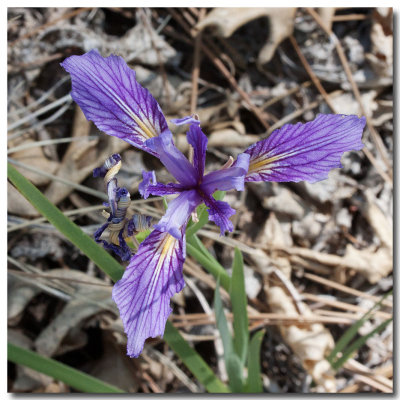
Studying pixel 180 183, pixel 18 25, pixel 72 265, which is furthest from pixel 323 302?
pixel 18 25

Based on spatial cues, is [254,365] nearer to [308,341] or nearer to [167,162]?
[308,341]

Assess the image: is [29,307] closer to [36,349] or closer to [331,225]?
[36,349]

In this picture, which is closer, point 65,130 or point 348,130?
point 348,130

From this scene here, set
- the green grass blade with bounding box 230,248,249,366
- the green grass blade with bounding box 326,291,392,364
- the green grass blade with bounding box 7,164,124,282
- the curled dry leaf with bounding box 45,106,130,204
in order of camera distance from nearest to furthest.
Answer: the green grass blade with bounding box 7,164,124,282, the green grass blade with bounding box 230,248,249,366, the green grass blade with bounding box 326,291,392,364, the curled dry leaf with bounding box 45,106,130,204

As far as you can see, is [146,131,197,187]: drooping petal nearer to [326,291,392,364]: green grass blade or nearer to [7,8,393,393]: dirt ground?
[7,8,393,393]: dirt ground

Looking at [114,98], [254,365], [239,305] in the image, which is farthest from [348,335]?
[114,98]

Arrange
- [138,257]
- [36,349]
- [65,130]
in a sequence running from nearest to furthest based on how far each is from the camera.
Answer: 1. [138,257]
2. [36,349]
3. [65,130]

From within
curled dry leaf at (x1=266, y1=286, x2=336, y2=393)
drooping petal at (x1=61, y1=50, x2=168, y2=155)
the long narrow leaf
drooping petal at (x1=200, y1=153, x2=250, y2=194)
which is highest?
drooping petal at (x1=61, y1=50, x2=168, y2=155)

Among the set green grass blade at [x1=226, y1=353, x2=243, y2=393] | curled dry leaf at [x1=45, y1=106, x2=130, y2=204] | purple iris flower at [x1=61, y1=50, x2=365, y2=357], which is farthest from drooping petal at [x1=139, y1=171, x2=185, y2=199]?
A: curled dry leaf at [x1=45, y1=106, x2=130, y2=204]

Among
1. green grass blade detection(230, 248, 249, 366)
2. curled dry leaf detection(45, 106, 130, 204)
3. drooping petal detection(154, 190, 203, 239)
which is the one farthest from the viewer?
curled dry leaf detection(45, 106, 130, 204)
